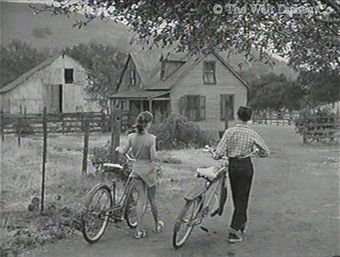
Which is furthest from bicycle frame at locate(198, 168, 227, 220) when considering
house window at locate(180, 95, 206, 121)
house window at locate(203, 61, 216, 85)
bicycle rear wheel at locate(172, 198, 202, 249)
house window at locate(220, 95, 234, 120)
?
house window at locate(220, 95, 234, 120)

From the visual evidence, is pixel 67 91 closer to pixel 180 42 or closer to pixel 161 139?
pixel 161 139

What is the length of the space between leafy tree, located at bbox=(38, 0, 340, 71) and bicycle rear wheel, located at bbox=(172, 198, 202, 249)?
1.88 meters

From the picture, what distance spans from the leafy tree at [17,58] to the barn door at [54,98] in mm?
22408

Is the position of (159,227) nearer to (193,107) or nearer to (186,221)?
(186,221)

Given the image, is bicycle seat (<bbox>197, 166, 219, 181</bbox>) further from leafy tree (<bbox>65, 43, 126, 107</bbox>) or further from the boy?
leafy tree (<bbox>65, 43, 126, 107</bbox>)

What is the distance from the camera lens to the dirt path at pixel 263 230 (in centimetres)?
655

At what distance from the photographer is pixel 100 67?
2470 inches

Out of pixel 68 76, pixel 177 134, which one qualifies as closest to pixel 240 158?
pixel 177 134

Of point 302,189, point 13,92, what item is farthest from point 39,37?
point 302,189

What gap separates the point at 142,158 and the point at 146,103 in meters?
36.1

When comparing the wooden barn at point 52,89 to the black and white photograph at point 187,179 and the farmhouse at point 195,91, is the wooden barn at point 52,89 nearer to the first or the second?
the farmhouse at point 195,91

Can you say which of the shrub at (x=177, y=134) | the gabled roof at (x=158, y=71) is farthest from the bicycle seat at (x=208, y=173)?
the gabled roof at (x=158, y=71)

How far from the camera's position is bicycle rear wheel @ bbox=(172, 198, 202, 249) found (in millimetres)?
6512

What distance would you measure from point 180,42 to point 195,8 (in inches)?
42.6
